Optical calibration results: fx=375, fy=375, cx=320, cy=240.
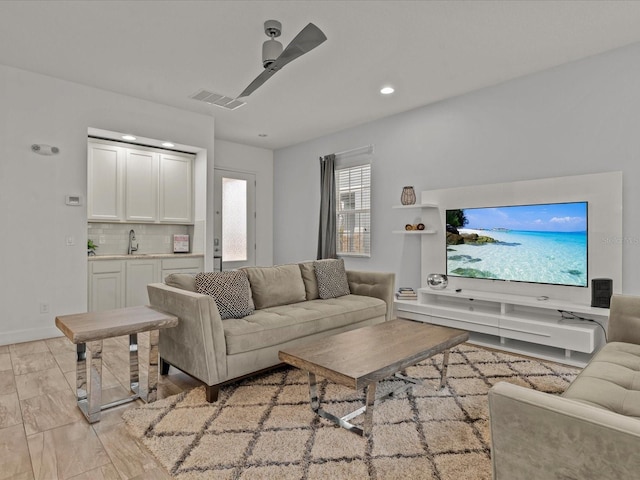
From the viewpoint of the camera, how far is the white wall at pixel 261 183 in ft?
21.8

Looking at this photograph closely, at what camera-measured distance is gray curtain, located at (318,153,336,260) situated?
5.94 meters

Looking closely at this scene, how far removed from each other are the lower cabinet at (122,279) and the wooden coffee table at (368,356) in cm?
313

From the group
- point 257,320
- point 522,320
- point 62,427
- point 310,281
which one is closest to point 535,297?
point 522,320

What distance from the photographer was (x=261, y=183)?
6.98m

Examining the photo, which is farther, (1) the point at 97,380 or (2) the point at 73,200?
(2) the point at 73,200

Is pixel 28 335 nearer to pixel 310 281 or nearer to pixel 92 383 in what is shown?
pixel 92 383

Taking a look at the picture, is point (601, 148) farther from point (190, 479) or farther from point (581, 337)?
point (190, 479)

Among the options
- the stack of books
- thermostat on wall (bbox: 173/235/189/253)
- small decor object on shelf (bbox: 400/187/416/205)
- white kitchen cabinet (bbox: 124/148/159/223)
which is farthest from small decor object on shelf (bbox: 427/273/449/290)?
white kitchen cabinet (bbox: 124/148/159/223)

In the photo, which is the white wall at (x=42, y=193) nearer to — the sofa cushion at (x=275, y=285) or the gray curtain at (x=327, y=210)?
the sofa cushion at (x=275, y=285)

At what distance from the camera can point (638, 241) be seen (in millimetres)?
3207

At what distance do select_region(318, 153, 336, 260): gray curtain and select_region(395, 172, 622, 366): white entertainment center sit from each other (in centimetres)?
174

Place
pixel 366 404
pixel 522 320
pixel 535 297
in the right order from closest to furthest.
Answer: pixel 366 404 < pixel 522 320 < pixel 535 297

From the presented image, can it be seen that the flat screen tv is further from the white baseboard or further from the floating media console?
the white baseboard

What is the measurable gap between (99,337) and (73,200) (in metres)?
2.74
